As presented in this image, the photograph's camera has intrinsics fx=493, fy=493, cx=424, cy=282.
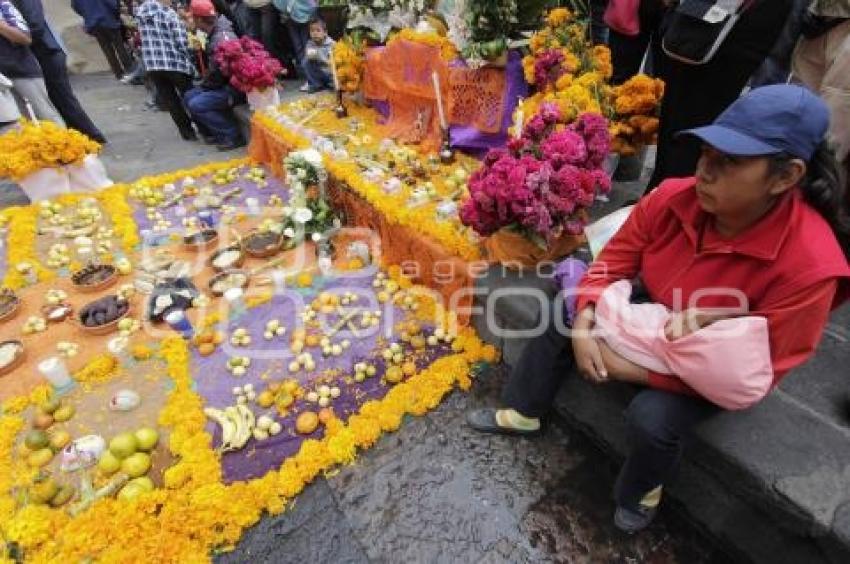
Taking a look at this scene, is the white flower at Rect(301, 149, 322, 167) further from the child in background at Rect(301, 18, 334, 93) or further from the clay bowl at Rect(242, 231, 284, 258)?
the child in background at Rect(301, 18, 334, 93)

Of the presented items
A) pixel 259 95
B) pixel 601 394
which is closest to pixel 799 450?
pixel 601 394

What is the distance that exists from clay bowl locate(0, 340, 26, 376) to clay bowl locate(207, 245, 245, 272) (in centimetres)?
135

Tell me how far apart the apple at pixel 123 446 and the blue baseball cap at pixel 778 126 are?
297 cm

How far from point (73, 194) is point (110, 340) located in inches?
109

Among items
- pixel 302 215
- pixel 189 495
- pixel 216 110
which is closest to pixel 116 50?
pixel 216 110

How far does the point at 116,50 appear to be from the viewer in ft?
31.5

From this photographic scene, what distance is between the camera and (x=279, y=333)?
343 cm

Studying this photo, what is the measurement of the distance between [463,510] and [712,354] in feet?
4.44

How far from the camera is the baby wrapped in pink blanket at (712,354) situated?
159 cm

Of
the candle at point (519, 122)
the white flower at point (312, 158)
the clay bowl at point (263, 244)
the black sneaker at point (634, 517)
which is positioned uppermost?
the candle at point (519, 122)

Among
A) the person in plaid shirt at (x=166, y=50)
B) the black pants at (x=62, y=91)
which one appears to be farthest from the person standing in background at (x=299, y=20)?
the black pants at (x=62, y=91)

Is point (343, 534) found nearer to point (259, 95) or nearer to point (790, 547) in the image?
point (790, 547)

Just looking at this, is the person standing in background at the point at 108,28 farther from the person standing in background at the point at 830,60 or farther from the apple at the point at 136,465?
the person standing in background at the point at 830,60

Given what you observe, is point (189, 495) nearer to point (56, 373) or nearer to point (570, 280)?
point (56, 373)
